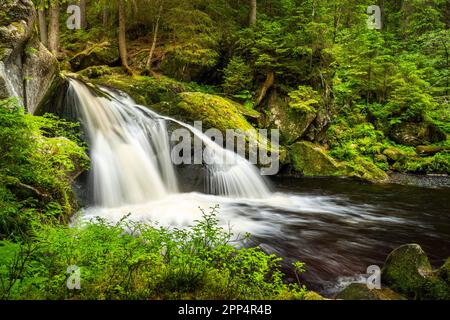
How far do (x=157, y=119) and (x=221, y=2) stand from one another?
37.7ft

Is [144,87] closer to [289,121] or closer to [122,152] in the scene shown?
[122,152]

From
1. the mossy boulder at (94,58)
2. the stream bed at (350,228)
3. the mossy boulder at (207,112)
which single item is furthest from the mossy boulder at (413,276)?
the mossy boulder at (94,58)

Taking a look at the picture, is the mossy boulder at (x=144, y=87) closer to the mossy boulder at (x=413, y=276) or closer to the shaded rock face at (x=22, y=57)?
the shaded rock face at (x=22, y=57)

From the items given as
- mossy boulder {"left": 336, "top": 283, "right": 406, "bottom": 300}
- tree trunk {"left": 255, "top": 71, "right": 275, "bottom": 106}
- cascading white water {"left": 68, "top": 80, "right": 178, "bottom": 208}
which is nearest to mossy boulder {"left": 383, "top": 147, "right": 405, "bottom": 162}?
tree trunk {"left": 255, "top": 71, "right": 275, "bottom": 106}

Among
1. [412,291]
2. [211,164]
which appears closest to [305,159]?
[211,164]

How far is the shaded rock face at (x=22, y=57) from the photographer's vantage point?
5.67 m

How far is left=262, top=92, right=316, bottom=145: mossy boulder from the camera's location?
13781 millimetres

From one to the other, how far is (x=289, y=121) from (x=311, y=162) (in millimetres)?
2121

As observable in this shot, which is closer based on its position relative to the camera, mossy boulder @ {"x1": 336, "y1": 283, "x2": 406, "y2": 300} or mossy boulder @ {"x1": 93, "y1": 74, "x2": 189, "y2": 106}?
mossy boulder @ {"x1": 336, "y1": 283, "x2": 406, "y2": 300}

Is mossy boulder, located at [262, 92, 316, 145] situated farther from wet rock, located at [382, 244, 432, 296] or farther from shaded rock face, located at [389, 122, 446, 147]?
wet rock, located at [382, 244, 432, 296]

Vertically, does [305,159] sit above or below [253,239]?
above

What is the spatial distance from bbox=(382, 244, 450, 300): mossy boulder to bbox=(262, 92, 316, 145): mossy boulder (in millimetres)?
10147
